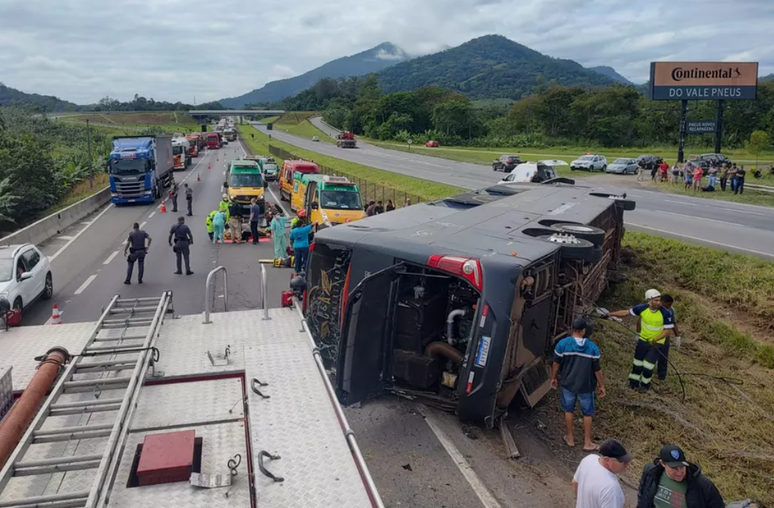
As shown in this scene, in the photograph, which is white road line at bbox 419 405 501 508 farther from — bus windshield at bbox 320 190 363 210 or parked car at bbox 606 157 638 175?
parked car at bbox 606 157 638 175

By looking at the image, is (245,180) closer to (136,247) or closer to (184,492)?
(136,247)

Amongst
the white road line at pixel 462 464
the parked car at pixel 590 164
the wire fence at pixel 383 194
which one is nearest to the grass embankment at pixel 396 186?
the wire fence at pixel 383 194

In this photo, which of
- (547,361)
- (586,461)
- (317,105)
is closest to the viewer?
(586,461)

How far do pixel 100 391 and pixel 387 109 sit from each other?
104 m

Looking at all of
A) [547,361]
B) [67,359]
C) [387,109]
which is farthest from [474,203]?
[387,109]

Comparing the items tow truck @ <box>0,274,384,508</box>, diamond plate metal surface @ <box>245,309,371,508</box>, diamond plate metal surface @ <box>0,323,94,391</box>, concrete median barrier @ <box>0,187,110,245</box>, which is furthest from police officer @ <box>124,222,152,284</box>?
diamond plate metal surface @ <box>245,309,371,508</box>

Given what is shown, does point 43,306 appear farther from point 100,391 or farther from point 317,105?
point 317,105

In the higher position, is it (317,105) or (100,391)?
(317,105)

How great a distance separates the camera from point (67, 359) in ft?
17.1

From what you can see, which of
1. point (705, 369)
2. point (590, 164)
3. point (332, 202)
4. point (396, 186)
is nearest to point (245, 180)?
point (332, 202)

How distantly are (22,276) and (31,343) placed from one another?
6812 mm

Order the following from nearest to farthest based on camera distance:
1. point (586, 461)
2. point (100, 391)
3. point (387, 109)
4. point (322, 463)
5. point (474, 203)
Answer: point (322, 463), point (100, 391), point (586, 461), point (474, 203), point (387, 109)

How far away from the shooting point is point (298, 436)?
4188mm

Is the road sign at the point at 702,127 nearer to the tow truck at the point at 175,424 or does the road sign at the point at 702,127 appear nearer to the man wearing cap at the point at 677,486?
the man wearing cap at the point at 677,486
